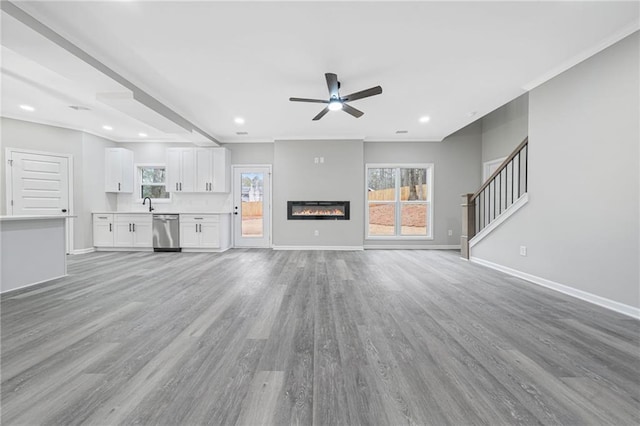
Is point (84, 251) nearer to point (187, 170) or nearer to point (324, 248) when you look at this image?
point (187, 170)

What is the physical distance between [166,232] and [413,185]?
6119 millimetres

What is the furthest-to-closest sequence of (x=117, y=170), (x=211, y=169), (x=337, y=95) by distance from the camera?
(x=211, y=169) → (x=117, y=170) → (x=337, y=95)

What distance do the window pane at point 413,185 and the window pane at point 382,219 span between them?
1.54 ft

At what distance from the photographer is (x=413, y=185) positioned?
21.8 feet

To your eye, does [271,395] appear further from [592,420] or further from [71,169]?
[71,169]

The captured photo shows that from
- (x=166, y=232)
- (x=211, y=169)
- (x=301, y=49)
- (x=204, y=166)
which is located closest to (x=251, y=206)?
(x=211, y=169)

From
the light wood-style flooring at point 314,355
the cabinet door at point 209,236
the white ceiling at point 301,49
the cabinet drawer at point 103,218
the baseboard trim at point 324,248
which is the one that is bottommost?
the light wood-style flooring at point 314,355

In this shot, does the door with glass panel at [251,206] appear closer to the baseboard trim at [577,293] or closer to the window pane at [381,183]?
the window pane at [381,183]

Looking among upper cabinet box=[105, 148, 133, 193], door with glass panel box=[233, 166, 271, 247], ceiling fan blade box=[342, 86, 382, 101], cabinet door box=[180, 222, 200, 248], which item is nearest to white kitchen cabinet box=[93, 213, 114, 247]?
upper cabinet box=[105, 148, 133, 193]

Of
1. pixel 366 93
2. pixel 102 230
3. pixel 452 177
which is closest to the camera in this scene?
pixel 366 93

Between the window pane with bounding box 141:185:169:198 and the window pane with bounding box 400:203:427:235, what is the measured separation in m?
6.15

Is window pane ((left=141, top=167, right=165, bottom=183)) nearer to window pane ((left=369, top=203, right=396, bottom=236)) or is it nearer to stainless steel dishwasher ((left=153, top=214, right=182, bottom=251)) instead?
stainless steel dishwasher ((left=153, top=214, right=182, bottom=251))

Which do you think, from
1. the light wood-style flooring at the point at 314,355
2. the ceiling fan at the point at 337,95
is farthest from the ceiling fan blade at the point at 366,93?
the light wood-style flooring at the point at 314,355

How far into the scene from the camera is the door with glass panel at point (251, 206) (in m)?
6.55
